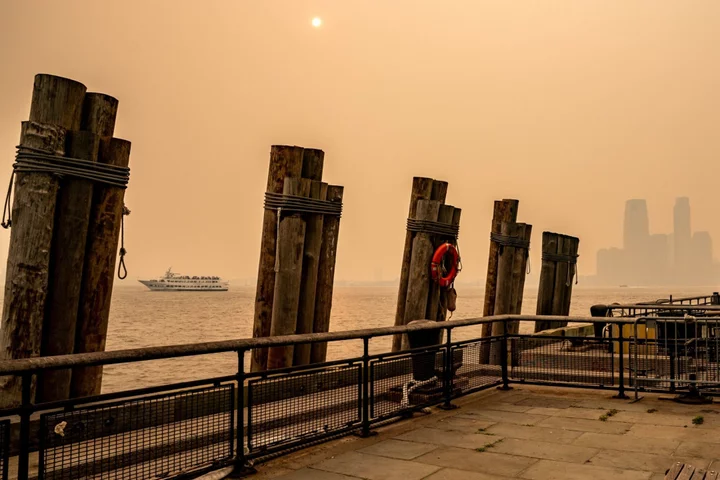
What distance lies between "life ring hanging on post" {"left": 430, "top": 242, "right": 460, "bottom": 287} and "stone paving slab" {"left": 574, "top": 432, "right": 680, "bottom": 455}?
4.61m

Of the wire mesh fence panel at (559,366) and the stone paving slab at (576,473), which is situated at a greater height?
the wire mesh fence panel at (559,366)

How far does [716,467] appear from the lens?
5438 mm

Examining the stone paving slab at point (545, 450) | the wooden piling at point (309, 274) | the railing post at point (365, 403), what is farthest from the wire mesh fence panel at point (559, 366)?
the railing post at point (365, 403)

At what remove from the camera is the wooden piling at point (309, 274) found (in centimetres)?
897

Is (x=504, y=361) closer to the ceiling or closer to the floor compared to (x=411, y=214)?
closer to the floor

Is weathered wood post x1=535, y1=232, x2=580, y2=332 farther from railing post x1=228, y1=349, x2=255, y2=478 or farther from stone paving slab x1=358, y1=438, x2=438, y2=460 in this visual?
railing post x1=228, y1=349, x2=255, y2=478

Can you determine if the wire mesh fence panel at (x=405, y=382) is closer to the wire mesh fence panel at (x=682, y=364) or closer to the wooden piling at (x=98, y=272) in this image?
the wire mesh fence panel at (x=682, y=364)

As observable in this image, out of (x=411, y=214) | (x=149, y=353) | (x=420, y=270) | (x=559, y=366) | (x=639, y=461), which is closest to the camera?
(x=149, y=353)

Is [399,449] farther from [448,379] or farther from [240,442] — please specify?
[448,379]

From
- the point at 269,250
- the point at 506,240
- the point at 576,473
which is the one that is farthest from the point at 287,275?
the point at 506,240

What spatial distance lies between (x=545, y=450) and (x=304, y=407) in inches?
92.5

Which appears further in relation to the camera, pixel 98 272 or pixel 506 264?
pixel 506 264

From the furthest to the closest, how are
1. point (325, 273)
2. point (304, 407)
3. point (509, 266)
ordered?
point (509, 266), point (325, 273), point (304, 407)

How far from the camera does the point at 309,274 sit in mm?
9086
